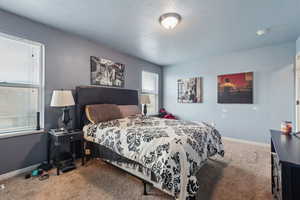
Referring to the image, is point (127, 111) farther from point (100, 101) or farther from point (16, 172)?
point (16, 172)

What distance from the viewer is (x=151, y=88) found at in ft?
17.3

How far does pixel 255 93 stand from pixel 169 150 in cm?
348

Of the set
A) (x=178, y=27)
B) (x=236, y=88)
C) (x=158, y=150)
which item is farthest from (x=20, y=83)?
(x=236, y=88)

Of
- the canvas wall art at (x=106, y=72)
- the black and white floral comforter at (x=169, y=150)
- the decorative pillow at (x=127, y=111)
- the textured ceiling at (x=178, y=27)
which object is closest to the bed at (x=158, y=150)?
the black and white floral comforter at (x=169, y=150)

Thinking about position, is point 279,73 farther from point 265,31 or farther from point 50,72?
point 50,72

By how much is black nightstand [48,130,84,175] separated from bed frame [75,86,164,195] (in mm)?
237

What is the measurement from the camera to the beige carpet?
1.71m

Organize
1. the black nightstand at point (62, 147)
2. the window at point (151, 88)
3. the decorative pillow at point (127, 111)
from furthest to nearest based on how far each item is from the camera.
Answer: the window at point (151, 88) → the decorative pillow at point (127, 111) → the black nightstand at point (62, 147)

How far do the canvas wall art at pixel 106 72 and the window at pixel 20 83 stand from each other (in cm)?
103

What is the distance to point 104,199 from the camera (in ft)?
5.43

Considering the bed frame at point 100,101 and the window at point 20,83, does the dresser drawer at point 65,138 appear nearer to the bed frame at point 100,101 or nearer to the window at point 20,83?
the bed frame at point 100,101

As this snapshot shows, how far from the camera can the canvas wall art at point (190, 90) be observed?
15.2ft

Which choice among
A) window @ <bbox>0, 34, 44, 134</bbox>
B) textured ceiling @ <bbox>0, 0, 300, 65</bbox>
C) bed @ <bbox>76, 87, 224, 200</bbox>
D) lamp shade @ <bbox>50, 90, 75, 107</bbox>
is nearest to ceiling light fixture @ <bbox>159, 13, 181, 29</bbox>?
textured ceiling @ <bbox>0, 0, 300, 65</bbox>

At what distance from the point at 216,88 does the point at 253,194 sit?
3072 mm
